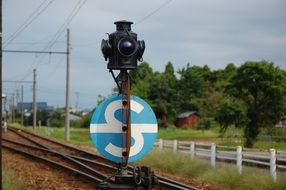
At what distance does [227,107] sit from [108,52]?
1321 inches

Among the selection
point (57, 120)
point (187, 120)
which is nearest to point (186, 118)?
point (187, 120)

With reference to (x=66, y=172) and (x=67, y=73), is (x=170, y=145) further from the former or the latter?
(x=67, y=73)

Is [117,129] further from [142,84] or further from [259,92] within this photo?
[142,84]

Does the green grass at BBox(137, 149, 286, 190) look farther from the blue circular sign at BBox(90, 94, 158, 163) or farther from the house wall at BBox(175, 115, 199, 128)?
the house wall at BBox(175, 115, 199, 128)

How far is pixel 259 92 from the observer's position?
38.5 metres

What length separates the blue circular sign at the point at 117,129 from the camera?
611cm

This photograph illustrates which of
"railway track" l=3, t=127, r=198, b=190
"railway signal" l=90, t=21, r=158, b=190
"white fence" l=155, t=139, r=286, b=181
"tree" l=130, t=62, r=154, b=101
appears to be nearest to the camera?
"railway signal" l=90, t=21, r=158, b=190

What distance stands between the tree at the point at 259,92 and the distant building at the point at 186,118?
65.9m

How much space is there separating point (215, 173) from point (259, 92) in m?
Result: 22.4

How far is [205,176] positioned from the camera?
17.2m

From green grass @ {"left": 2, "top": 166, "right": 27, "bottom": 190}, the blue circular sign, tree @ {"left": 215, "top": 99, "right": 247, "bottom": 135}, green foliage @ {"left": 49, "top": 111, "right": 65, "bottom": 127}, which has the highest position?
the blue circular sign

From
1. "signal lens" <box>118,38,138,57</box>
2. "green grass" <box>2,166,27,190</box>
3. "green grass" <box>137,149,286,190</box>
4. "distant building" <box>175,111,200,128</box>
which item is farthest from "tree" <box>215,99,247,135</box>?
"distant building" <box>175,111,200,128</box>

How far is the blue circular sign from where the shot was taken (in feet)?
20.0

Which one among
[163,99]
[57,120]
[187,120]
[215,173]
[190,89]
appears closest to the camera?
[215,173]
